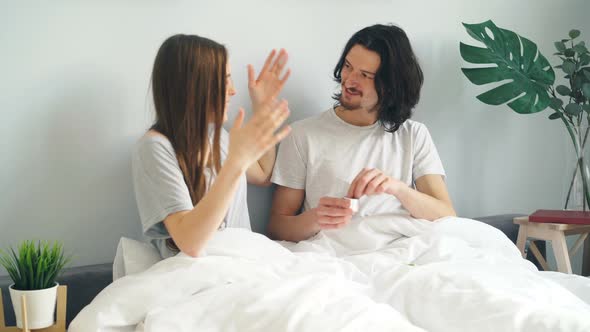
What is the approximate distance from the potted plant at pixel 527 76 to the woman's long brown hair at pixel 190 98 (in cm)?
118

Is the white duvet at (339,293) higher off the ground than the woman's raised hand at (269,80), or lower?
lower

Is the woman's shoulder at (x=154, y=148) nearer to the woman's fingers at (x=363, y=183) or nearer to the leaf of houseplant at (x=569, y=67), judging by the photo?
the woman's fingers at (x=363, y=183)

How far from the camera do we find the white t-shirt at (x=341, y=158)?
7.49ft

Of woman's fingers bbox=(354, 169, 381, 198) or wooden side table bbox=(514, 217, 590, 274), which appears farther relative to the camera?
wooden side table bbox=(514, 217, 590, 274)

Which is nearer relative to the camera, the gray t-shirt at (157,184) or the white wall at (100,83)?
the gray t-shirt at (157,184)

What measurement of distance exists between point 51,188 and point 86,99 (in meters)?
0.28

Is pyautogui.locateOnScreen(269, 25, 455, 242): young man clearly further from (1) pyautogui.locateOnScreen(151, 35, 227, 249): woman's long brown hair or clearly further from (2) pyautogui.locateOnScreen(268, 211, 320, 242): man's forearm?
(1) pyautogui.locateOnScreen(151, 35, 227, 249): woman's long brown hair

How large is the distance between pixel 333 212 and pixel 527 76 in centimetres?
114

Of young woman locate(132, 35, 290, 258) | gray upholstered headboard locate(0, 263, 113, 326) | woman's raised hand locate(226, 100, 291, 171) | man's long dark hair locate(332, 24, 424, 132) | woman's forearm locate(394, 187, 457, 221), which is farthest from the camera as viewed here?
man's long dark hair locate(332, 24, 424, 132)

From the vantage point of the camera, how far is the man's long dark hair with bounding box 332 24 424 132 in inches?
90.1

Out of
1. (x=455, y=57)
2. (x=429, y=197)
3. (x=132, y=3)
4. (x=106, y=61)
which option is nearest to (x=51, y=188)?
(x=106, y=61)

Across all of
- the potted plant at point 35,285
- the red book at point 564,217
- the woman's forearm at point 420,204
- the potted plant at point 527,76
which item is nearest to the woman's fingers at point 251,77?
the woman's forearm at point 420,204

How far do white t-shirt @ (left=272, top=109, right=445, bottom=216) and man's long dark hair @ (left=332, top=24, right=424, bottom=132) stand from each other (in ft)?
0.24

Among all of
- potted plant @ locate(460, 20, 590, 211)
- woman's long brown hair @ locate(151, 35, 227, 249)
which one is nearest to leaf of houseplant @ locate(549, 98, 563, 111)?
potted plant @ locate(460, 20, 590, 211)
